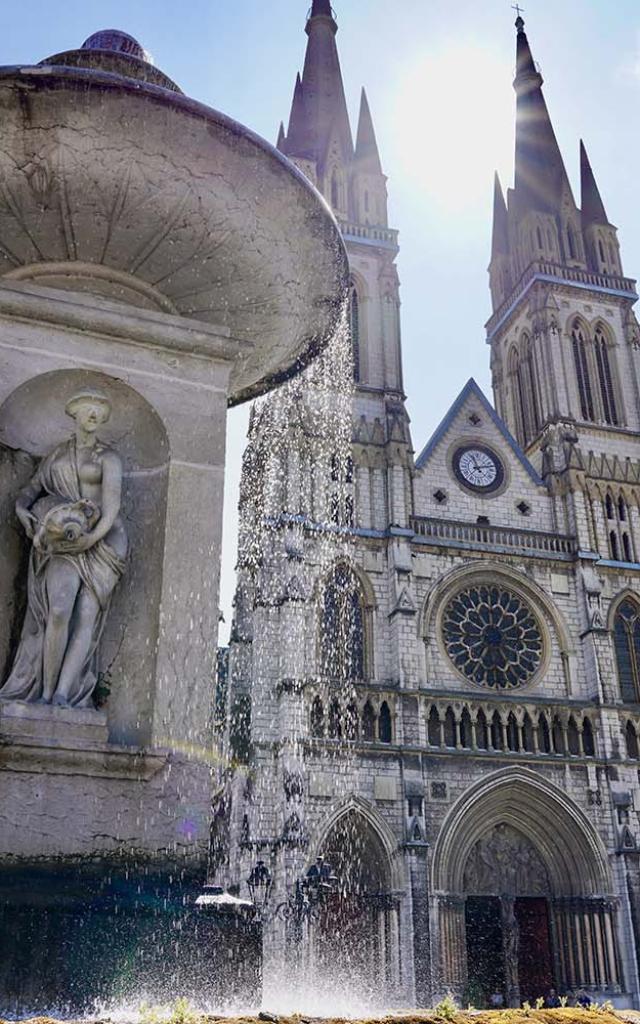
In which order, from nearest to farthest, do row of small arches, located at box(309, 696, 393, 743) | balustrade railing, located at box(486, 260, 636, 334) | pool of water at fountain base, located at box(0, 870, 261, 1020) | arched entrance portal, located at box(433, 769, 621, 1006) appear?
pool of water at fountain base, located at box(0, 870, 261, 1020) → arched entrance portal, located at box(433, 769, 621, 1006) → row of small arches, located at box(309, 696, 393, 743) → balustrade railing, located at box(486, 260, 636, 334)

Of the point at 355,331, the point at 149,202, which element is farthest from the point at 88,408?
the point at 355,331

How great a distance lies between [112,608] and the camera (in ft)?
16.2

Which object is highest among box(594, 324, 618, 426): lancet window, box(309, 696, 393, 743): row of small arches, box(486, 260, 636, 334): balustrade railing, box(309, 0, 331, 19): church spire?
box(309, 0, 331, 19): church spire

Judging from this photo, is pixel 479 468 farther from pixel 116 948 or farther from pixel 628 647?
pixel 116 948

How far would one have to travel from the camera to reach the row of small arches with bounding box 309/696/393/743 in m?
26.9

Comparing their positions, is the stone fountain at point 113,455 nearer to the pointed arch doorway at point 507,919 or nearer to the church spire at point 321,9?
the pointed arch doorway at point 507,919

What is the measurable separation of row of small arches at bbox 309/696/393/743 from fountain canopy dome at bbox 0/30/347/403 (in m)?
21.5

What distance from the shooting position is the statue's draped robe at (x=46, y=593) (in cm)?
454

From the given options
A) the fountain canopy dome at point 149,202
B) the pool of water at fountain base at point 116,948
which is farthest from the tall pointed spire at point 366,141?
the pool of water at fountain base at point 116,948

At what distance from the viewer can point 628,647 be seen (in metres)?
31.7

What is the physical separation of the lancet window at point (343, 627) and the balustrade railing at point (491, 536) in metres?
3.04

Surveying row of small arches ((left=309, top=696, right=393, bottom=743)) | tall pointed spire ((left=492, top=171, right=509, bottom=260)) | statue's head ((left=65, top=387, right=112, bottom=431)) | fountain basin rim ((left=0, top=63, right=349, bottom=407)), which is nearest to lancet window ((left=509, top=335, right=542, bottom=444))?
tall pointed spire ((left=492, top=171, right=509, bottom=260))

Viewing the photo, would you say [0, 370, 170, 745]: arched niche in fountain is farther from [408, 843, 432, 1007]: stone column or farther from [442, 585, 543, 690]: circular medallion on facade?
[442, 585, 543, 690]: circular medallion on facade

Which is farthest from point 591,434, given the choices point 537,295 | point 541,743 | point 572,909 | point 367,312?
point 572,909
